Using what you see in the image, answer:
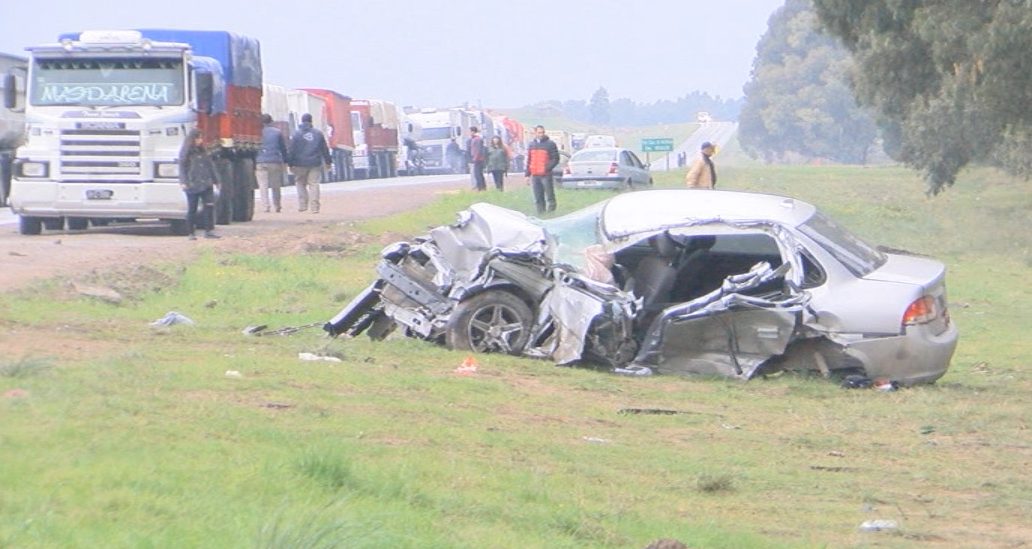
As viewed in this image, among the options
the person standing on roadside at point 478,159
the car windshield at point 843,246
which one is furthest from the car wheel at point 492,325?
the person standing on roadside at point 478,159

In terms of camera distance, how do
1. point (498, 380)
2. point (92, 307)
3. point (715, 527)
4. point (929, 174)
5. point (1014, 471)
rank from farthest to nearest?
point (929, 174), point (92, 307), point (498, 380), point (1014, 471), point (715, 527)

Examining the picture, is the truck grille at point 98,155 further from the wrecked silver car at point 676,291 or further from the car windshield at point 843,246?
the car windshield at point 843,246

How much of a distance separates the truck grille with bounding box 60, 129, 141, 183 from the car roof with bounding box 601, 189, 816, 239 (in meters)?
12.5

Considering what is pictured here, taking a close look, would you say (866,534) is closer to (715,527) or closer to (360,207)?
(715,527)

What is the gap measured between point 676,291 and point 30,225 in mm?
14885

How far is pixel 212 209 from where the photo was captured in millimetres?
25094

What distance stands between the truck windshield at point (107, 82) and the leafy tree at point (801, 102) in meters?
107

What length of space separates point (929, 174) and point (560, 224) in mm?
31134

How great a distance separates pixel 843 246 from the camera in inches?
501

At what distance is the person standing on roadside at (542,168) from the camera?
1209 inches

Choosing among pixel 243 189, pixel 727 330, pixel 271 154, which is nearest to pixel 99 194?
pixel 243 189

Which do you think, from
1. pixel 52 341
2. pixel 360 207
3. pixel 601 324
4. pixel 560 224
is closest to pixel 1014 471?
pixel 601 324

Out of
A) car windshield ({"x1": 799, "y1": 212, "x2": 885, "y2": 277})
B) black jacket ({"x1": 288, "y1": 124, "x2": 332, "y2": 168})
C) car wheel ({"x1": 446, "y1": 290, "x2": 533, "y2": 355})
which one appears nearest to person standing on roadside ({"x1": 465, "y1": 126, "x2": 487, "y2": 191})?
black jacket ({"x1": 288, "y1": 124, "x2": 332, "y2": 168})

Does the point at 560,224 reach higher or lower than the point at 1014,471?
higher
